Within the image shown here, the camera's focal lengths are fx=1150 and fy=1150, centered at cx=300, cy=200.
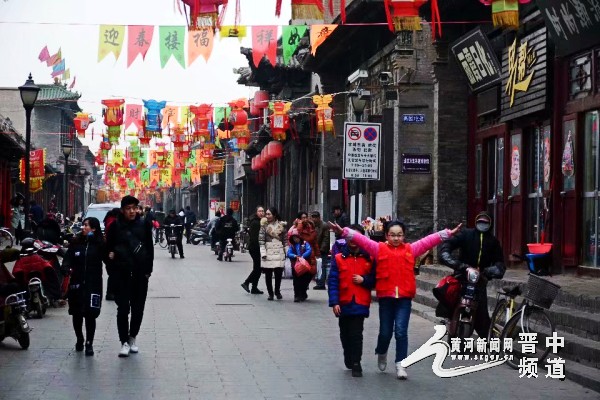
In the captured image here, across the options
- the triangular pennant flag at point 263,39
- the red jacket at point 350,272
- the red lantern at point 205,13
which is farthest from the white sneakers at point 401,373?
the triangular pennant flag at point 263,39

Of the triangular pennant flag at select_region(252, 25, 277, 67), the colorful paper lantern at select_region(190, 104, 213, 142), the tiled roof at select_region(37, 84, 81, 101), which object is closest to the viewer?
the triangular pennant flag at select_region(252, 25, 277, 67)

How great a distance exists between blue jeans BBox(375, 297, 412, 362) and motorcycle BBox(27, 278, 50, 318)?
7.13 meters

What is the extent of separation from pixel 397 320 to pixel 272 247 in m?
10.7

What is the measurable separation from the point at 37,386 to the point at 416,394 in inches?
138

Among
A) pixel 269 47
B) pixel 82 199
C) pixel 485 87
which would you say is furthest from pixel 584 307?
pixel 82 199

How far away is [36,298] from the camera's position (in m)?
17.3

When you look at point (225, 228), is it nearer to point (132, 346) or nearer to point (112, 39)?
point (112, 39)

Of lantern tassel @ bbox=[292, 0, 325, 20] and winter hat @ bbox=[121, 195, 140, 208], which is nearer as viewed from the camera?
winter hat @ bbox=[121, 195, 140, 208]

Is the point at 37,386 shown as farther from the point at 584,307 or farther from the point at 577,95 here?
the point at 577,95

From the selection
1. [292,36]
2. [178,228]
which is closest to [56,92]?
[178,228]

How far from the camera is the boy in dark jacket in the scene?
11.7m

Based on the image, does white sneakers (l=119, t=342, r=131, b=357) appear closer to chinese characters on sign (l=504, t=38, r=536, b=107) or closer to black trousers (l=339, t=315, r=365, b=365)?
black trousers (l=339, t=315, r=365, b=365)

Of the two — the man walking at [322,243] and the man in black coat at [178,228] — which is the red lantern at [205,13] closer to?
the man walking at [322,243]

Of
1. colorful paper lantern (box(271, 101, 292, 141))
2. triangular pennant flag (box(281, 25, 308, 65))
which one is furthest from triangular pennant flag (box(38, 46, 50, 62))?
triangular pennant flag (box(281, 25, 308, 65))
